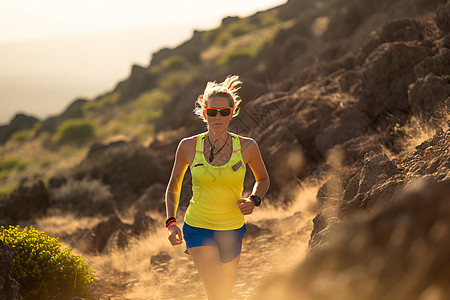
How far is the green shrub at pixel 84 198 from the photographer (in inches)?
603

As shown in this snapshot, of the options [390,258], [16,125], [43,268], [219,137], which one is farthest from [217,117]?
[16,125]

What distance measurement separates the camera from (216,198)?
128 inches

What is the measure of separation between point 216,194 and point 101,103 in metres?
62.2

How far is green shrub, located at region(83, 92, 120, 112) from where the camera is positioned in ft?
200

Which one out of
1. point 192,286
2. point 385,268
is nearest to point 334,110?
point 192,286

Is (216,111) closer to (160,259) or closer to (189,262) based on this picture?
(189,262)

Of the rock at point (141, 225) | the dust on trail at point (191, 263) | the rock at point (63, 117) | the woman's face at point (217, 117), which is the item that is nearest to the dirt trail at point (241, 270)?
the dust on trail at point (191, 263)

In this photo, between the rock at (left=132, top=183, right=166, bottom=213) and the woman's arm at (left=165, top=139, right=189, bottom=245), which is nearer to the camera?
the woman's arm at (left=165, top=139, right=189, bottom=245)

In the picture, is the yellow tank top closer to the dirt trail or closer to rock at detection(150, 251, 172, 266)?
the dirt trail

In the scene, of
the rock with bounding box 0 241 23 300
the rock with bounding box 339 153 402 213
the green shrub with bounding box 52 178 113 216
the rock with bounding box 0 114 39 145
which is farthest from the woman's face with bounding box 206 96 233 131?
the rock with bounding box 0 114 39 145

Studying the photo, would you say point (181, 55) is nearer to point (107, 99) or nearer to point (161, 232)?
point (107, 99)

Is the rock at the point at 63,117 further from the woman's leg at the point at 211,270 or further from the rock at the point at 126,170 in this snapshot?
the woman's leg at the point at 211,270

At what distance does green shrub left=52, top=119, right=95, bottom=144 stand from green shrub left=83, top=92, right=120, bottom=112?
9745 millimetres

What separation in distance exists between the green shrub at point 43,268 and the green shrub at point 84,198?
1033 cm
